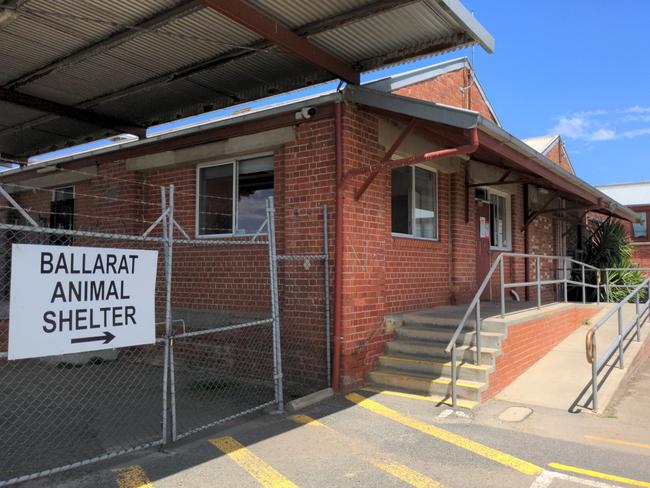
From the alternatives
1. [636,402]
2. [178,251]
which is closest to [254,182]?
[178,251]

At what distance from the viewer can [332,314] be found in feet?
22.9

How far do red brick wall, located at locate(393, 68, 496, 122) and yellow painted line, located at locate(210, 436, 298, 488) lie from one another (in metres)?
6.35

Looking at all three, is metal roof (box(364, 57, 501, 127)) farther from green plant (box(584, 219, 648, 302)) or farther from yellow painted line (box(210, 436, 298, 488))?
green plant (box(584, 219, 648, 302))

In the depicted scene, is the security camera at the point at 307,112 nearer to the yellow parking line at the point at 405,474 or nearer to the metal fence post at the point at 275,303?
the metal fence post at the point at 275,303

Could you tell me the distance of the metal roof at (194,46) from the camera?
18.4 ft

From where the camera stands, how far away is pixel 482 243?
10781 mm

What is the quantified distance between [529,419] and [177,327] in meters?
5.62

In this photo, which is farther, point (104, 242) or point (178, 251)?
point (104, 242)

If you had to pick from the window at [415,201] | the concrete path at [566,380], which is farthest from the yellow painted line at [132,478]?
the window at [415,201]

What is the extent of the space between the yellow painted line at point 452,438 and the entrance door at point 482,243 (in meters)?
4.89

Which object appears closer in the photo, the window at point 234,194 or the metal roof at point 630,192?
the window at point 234,194

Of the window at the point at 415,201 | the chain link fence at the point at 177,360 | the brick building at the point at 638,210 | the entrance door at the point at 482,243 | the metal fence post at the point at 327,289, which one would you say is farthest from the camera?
the brick building at the point at 638,210

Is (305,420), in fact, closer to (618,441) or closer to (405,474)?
(405,474)

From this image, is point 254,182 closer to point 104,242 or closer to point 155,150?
point 155,150
